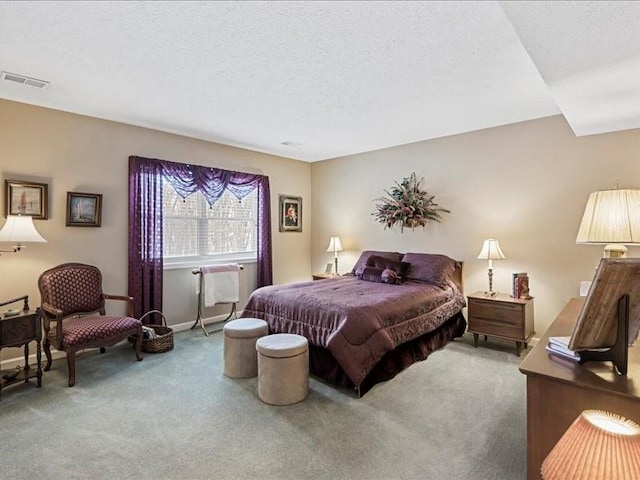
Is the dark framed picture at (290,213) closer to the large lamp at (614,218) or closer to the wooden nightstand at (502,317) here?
the wooden nightstand at (502,317)

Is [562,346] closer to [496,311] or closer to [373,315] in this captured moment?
[373,315]

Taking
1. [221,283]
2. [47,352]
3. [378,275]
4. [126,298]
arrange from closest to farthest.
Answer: [47,352]
[126,298]
[378,275]
[221,283]

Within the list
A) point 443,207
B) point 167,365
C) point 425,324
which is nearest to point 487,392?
point 425,324

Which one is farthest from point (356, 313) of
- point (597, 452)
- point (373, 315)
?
point (597, 452)

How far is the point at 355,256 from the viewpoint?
18.7 ft

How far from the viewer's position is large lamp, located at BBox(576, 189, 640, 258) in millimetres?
2018

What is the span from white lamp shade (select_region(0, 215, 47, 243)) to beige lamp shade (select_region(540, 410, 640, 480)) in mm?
3840

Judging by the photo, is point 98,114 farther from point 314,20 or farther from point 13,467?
point 13,467

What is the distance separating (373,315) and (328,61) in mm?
2014

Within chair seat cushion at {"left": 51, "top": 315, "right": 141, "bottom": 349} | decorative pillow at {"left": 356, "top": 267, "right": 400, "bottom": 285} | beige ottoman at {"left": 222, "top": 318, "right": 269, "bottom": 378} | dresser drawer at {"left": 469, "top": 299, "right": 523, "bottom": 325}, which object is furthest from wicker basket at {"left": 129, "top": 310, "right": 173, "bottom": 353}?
dresser drawer at {"left": 469, "top": 299, "right": 523, "bottom": 325}

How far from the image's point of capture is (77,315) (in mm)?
3555

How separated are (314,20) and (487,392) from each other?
9.67 feet

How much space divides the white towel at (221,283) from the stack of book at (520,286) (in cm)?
339

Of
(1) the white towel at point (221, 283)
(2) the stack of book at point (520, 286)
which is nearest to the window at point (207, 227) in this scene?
(1) the white towel at point (221, 283)
